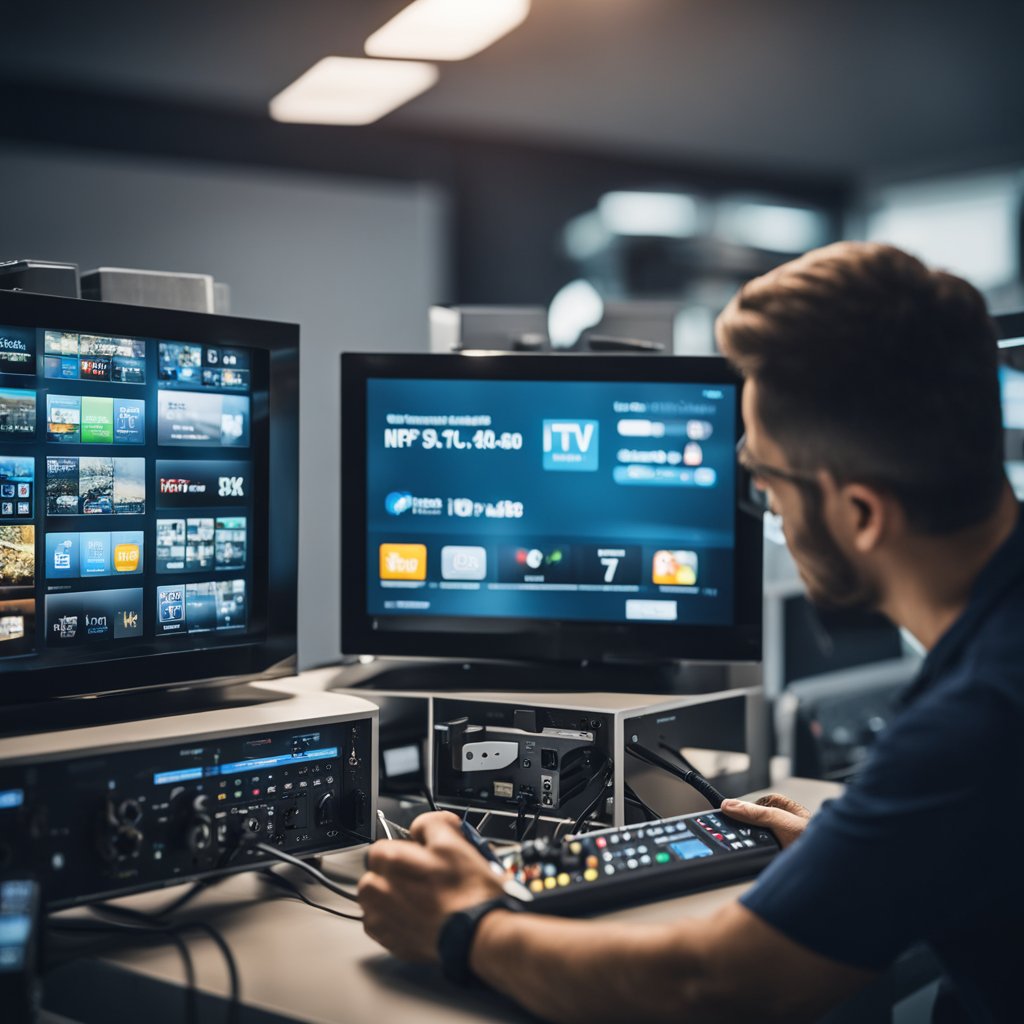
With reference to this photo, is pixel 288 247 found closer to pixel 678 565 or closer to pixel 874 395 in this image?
pixel 678 565

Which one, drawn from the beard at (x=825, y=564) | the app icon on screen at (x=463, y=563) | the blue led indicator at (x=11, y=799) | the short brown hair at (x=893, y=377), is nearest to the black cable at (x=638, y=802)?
the app icon on screen at (x=463, y=563)

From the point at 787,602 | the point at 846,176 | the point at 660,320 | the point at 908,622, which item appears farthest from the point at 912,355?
the point at 846,176

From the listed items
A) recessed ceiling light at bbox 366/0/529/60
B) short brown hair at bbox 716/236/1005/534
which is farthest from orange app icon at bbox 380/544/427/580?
recessed ceiling light at bbox 366/0/529/60

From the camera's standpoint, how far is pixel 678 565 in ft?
4.57

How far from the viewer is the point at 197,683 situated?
1.23m

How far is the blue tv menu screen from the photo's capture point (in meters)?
1.38

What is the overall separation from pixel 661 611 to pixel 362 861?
1.67 ft

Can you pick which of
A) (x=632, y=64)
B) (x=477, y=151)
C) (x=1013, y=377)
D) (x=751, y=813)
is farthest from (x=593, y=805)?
(x=477, y=151)

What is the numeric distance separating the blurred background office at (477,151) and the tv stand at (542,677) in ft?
2.28

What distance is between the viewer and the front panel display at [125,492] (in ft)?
3.56

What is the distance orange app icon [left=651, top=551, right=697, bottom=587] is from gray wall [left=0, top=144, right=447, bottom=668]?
1.98 m

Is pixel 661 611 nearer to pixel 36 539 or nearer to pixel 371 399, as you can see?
pixel 371 399

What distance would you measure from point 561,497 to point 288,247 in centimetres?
273

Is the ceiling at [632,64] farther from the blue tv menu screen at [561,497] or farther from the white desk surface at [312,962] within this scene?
the white desk surface at [312,962]
